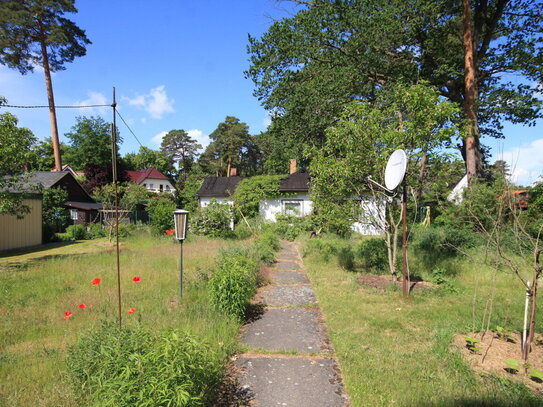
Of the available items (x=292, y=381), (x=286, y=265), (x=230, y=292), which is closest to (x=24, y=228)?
(x=286, y=265)

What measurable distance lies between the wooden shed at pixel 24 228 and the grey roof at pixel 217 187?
1113cm

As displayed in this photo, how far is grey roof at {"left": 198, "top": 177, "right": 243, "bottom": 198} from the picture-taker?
24.6m

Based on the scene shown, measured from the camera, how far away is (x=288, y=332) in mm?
4590

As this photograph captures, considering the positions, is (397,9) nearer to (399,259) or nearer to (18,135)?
(399,259)

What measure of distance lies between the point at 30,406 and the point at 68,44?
2830 cm

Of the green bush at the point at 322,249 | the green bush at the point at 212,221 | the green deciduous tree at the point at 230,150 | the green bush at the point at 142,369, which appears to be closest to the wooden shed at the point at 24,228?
the green bush at the point at 212,221

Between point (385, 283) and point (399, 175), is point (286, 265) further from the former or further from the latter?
point (399, 175)

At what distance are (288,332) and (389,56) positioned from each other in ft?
43.4

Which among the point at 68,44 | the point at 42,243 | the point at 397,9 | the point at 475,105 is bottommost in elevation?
the point at 42,243

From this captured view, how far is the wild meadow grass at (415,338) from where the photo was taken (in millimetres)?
2887

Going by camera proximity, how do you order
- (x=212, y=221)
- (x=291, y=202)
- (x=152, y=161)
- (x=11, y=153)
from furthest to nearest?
(x=152, y=161), (x=291, y=202), (x=212, y=221), (x=11, y=153)

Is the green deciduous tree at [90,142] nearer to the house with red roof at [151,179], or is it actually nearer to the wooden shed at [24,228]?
the house with red roof at [151,179]

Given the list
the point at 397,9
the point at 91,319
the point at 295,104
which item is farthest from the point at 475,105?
the point at 91,319

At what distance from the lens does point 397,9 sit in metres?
11.7
